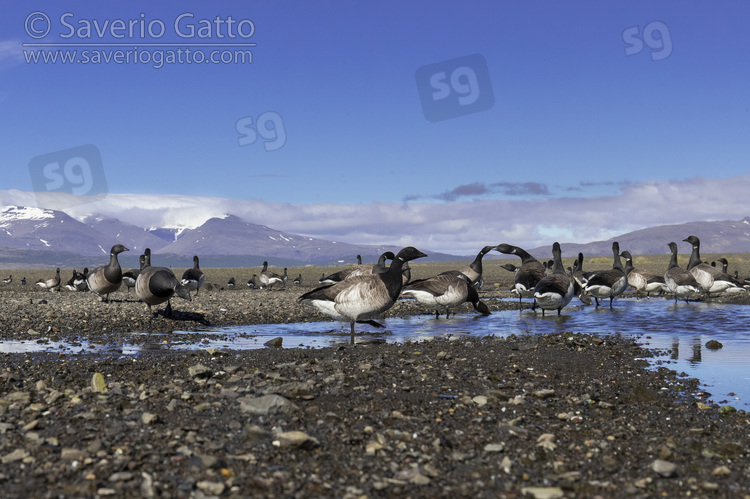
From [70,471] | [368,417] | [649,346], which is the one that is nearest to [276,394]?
[368,417]

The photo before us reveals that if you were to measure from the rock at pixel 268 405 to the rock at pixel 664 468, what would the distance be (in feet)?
14.3

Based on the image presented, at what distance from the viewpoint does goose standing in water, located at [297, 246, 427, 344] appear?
16.4m

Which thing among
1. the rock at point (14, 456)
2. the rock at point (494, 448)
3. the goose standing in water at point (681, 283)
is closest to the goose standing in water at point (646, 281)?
the goose standing in water at point (681, 283)

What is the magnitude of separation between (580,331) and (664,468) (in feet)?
47.6

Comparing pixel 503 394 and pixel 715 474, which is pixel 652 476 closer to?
pixel 715 474

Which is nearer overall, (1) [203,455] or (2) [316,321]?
(1) [203,455]

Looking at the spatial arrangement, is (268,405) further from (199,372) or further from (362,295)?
(362,295)

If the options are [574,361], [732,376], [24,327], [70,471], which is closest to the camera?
[70,471]

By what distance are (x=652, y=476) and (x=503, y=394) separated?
120 inches

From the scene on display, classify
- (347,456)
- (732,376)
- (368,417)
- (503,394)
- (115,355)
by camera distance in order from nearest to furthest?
(347,456), (368,417), (503,394), (732,376), (115,355)

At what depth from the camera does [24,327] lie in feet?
64.6

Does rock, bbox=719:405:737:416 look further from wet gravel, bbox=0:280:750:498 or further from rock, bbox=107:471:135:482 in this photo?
rock, bbox=107:471:135:482

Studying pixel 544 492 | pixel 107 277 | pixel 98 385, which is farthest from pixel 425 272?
pixel 544 492

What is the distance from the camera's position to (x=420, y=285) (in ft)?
76.8
